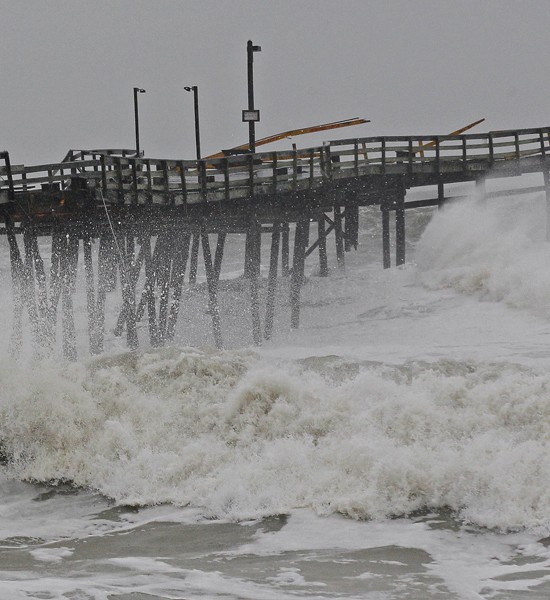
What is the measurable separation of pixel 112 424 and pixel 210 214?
7.87m

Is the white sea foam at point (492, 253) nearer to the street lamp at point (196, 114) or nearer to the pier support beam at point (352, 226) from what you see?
the pier support beam at point (352, 226)

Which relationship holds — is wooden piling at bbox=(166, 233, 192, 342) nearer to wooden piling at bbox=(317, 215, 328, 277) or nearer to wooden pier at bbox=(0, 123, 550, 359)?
wooden pier at bbox=(0, 123, 550, 359)

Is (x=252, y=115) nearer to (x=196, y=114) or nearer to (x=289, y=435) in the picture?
(x=196, y=114)

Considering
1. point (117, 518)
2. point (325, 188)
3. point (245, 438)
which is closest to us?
point (117, 518)

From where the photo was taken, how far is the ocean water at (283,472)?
8648 millimetres

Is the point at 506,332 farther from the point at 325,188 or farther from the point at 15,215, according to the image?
the point at 15,215

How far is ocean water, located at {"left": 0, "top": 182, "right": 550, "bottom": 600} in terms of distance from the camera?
865 centimetres

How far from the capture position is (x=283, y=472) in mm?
11383

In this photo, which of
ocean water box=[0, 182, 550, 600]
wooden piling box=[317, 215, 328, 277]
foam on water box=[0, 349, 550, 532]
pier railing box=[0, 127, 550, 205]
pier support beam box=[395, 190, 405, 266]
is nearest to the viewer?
ocean water box=[0, 182, 550, 600]

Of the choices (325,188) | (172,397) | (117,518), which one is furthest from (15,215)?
(117,518)

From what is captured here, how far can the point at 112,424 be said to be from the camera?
13062mm

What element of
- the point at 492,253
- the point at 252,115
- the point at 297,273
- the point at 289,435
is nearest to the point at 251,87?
the point at 252,115

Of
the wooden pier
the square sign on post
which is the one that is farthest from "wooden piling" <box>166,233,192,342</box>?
the square sign on post

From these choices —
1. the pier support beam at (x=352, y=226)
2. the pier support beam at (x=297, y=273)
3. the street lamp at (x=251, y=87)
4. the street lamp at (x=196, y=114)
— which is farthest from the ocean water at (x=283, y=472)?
the street lamp at (x=196, y=114)
